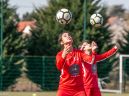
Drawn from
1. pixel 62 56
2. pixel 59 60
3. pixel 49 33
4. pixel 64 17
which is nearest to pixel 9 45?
pixel 49 33

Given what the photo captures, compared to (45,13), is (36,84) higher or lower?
lower

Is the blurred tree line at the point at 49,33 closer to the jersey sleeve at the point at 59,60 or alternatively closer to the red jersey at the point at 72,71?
the red jersey at the point at 72,71

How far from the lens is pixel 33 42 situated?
2822 cm

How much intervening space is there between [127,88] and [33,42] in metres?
5.32

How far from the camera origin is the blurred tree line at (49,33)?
27016mm

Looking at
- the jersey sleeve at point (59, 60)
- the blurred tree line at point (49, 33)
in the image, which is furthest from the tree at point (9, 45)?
the jersey sleeve at point (59, 60)

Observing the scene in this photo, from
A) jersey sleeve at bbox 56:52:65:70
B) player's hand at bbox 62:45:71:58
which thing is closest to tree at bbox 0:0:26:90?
jersey sleeve at bbox 56:52:65:70

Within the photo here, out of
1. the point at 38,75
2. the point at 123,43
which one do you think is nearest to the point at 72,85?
the point at 38,75

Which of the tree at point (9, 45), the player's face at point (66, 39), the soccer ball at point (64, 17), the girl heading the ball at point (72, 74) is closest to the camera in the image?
the player's face at point (66, 39)

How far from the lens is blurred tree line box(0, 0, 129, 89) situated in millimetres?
27016

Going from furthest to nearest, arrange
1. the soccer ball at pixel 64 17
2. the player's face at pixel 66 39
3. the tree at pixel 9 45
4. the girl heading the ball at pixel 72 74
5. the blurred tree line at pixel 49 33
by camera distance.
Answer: the blurred tree line at pixel 49 33
the tree at pixel 9 45
the soccer ball at pixel 64 17
the girl heading the ball at pixel 72 74
the player's face at pixel 66 39

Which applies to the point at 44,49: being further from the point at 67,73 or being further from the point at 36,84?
the point at 67,73

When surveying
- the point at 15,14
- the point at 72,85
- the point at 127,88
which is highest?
the point at 15,14

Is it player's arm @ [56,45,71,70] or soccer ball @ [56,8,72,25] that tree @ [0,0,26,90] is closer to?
soccer ball @ [56,8,72,25]
